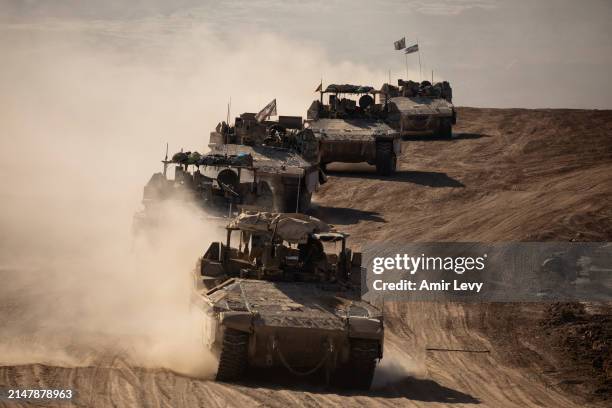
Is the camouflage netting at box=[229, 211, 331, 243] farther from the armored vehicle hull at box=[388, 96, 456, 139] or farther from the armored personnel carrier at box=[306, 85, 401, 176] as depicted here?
the armored vehicle hull at box=[388, 96, 456, 139]

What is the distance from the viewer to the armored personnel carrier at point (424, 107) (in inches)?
1597

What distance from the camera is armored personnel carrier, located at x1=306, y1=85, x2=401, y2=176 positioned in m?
32.6

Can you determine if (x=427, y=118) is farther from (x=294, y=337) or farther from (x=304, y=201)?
(x=294, y=337)

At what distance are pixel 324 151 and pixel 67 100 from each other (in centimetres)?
1508

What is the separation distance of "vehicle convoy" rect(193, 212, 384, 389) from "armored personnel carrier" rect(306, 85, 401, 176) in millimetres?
16518

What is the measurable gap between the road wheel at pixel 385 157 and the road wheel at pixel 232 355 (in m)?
19.3

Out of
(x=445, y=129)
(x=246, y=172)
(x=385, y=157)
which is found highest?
(x=445, y=129)

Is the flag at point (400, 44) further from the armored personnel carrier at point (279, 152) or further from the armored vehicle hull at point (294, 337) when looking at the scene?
the armored vehicle hull at point (294, 337)

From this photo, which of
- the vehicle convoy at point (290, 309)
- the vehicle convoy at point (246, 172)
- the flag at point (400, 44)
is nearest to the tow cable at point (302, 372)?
the vehicle convoy at point (290, 309)

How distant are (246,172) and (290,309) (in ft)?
29.7

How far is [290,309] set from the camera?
1424 cm

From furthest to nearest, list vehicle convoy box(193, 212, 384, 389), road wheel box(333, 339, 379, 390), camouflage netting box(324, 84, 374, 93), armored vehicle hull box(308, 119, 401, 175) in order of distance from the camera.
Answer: camouflage netting box(324, 84, 374, 93) < armored vehicle hull box(308, 119, 401, 175) < road wheel box(333, 339, 379, 390) < vehicle convoy box(193, 212, 384, 389)

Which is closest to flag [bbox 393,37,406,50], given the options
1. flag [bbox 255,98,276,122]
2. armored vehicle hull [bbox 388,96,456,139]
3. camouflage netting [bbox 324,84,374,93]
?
armored vehicle hull [bbox 388,96,456,139]

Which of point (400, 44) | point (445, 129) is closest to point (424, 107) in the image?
point (445, 129)
